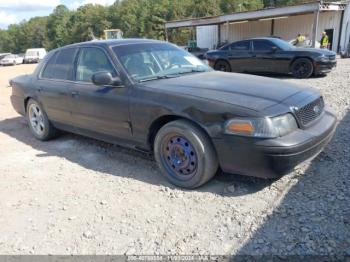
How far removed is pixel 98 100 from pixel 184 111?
4.51 feet

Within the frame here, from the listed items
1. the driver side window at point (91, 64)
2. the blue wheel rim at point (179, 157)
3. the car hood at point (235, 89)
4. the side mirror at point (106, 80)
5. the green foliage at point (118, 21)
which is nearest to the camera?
the car hood at point (235, 89)

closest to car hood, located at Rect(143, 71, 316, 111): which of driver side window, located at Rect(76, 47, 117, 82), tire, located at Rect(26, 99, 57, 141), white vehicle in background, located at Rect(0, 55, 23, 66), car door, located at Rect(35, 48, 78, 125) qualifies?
driver side window, located at Rect(76, 47, 117, 82)

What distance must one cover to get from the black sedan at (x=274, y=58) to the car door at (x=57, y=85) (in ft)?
26.6

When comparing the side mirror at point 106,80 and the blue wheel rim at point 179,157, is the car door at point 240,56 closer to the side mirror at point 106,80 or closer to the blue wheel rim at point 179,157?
the side mirror at point 106,80

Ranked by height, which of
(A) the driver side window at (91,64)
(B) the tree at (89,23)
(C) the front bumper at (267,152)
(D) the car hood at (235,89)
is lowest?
(C) the front bumper at (267,152)

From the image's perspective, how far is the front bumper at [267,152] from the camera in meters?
2.97

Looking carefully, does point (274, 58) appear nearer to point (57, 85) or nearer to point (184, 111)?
point (57, 85)

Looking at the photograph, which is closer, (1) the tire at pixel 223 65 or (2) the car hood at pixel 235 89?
(2) the car hood at pixel 235 89

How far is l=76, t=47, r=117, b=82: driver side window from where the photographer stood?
13.9ft

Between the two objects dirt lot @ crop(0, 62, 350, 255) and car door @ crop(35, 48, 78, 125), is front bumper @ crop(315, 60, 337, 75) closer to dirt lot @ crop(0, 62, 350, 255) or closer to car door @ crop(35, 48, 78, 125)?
dirt lot @ crop(0, 62, 350, 255)

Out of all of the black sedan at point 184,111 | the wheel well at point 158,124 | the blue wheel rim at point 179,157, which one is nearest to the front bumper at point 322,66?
the black sedan at point 184,111

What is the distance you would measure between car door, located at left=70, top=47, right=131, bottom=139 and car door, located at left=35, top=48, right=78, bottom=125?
0.19 metres

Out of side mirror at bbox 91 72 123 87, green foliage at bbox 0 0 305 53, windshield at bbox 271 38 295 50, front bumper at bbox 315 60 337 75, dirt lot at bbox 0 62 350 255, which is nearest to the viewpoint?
dirt lot at bbox 0 62 350 255

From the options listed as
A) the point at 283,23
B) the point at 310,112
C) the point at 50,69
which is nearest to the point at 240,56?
the point at 50,69
